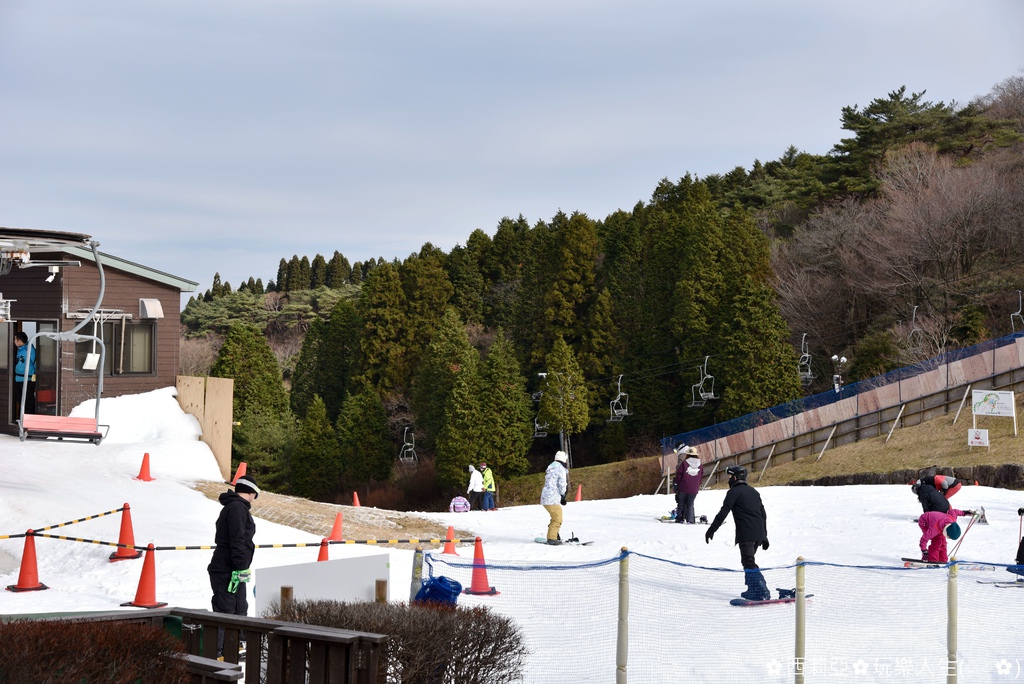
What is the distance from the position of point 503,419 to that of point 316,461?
45.4 ft

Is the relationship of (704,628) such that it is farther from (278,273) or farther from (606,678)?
(278,273)

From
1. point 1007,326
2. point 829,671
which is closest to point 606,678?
point 829,671

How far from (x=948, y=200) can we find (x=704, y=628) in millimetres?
46636

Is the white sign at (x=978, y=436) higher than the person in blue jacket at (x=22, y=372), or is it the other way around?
the person in blue jacket at (x=22, y=372)

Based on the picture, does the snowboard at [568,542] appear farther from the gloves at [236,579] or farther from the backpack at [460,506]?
the backpack at [460,506]

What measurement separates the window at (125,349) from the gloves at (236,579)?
60.1 feet

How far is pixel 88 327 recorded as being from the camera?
86.8ft

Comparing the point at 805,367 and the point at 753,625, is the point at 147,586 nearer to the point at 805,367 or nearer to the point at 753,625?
the point at 753,625

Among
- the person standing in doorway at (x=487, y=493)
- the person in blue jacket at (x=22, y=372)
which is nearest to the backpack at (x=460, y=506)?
the person standing in doorway at (x=487, y=493)

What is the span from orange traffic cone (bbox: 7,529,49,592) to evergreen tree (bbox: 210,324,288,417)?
52013mm

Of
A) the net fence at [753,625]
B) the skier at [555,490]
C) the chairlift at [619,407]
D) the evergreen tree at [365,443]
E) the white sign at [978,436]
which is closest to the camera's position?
the net fence at [753,625]

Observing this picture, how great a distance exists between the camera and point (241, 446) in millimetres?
61969

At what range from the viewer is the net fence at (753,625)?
8.96m

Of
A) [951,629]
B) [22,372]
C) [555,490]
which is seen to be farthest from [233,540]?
[22,372]
